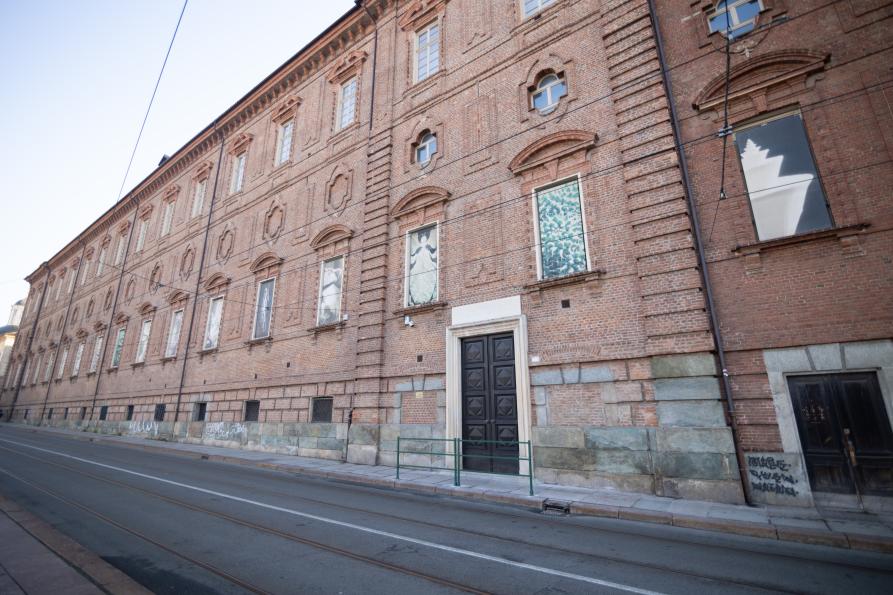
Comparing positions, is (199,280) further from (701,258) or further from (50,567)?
(701,258)

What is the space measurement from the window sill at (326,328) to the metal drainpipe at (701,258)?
1107 cm

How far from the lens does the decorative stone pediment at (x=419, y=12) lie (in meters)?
16.1

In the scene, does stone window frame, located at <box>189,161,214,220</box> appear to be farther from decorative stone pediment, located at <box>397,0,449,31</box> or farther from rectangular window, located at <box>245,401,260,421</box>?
decorative stone pediment, located at <box>397,0,449,31</box>

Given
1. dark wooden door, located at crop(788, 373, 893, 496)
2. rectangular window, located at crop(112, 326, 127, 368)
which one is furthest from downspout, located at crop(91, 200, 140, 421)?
dark wooden door, located at crop(788, 373, 893, 496)

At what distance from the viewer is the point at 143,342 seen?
26.2 meters

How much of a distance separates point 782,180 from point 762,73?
99.8 inches

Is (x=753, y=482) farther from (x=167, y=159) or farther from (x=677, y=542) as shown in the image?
(x=167, y=159)

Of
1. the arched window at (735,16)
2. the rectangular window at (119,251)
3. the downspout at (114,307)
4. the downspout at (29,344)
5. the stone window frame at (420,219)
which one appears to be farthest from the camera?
the downspout at (29,344)

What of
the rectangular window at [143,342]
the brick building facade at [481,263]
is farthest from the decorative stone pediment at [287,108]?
A: the rectangular window at [143,342]

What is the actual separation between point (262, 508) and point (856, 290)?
11.2 metres

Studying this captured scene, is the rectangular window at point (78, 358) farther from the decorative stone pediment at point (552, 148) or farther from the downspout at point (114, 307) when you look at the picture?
the decorative stone pediment at point (552, 148)

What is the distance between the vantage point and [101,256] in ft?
121

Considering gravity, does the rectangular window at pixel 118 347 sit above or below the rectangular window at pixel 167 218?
below

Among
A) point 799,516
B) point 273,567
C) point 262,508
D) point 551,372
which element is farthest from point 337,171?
point 799,516
